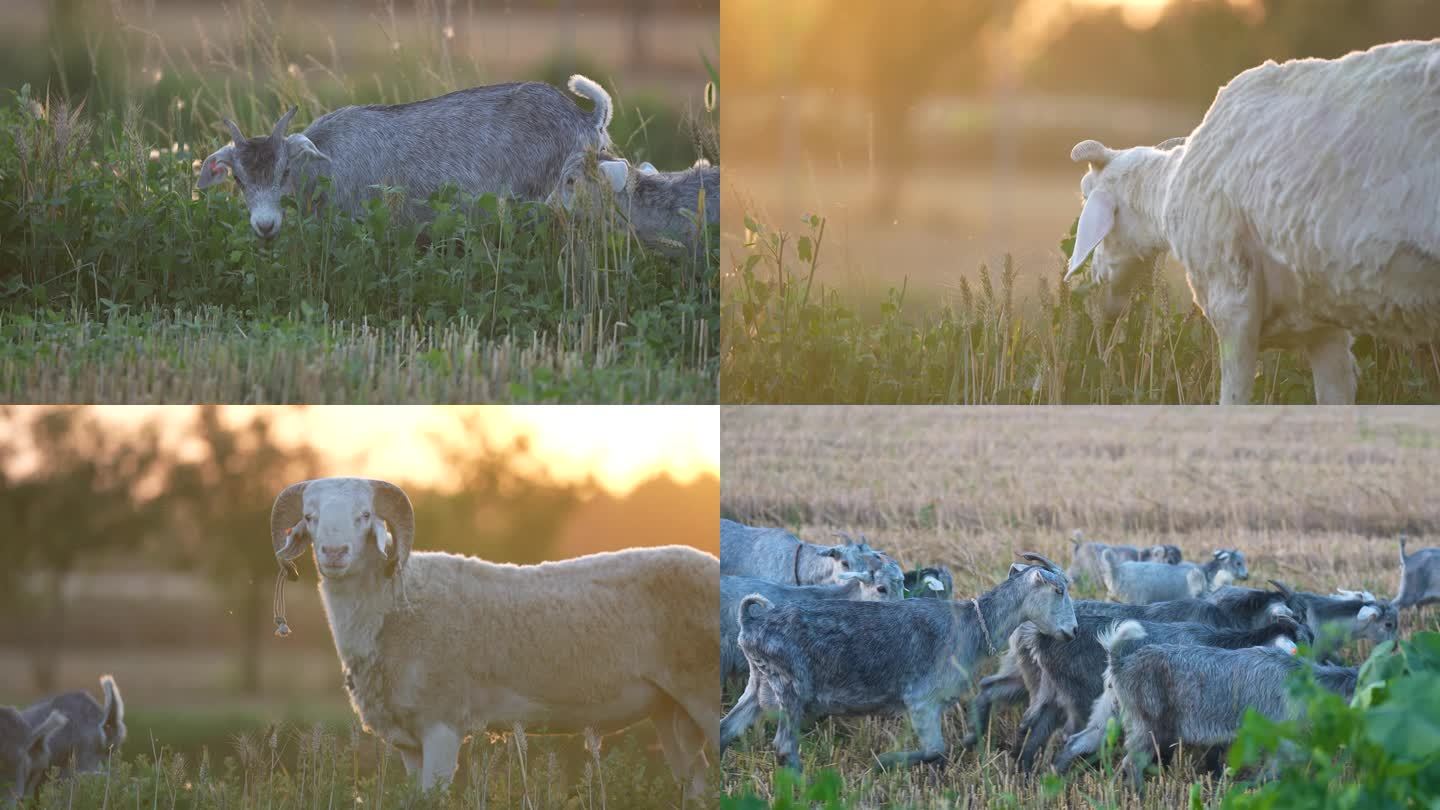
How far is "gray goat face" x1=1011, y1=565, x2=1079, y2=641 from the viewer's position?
500cm

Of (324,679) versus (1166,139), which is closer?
(324,679)

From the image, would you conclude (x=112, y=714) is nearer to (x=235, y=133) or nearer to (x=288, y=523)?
(x=288, y=523)

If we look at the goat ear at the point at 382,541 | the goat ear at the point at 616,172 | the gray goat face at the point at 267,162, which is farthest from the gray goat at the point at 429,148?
the goat ear at the point at 382,541

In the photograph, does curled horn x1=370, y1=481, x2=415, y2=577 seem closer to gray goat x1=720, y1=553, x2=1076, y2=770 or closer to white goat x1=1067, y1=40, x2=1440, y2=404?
gray goat x1=720, y1=553, x2=1076, y2=770

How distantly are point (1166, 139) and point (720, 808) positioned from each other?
116 inches

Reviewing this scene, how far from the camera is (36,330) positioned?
5086 mm

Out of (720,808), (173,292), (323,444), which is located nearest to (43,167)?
(173,292)

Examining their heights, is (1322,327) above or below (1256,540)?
above

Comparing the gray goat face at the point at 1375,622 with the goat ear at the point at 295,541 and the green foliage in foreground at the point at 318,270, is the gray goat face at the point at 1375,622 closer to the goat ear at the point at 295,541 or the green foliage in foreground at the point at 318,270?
the green foliage in foreground at the point at 318,270

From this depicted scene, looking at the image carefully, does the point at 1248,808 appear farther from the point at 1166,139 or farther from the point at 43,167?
the point at 43,167

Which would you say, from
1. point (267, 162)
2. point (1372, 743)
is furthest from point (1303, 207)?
point (267, 162)

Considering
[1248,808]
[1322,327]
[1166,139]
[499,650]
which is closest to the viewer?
[1248,808]

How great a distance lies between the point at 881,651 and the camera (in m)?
4.93

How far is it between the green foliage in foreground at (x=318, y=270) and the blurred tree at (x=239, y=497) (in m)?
0.38
